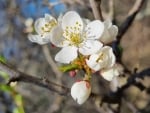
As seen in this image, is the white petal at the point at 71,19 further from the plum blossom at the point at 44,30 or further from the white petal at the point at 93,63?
the white petal at the point at 93,63

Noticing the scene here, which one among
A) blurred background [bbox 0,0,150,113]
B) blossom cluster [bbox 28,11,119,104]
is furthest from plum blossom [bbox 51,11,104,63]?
blurred background [bbox 0,0,150,113]

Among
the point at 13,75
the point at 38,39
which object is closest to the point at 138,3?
the point at 38,39

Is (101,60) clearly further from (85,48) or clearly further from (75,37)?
(75,37)

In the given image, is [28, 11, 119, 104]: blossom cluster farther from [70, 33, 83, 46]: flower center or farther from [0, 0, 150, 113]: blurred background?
[0, 0, 150, 113]: blurred background

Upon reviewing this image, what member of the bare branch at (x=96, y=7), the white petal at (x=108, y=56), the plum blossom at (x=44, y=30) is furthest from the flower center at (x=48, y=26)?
the white petal at (x=108, y=56)

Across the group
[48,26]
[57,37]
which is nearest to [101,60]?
[57,37]

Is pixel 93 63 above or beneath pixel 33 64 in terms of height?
above
